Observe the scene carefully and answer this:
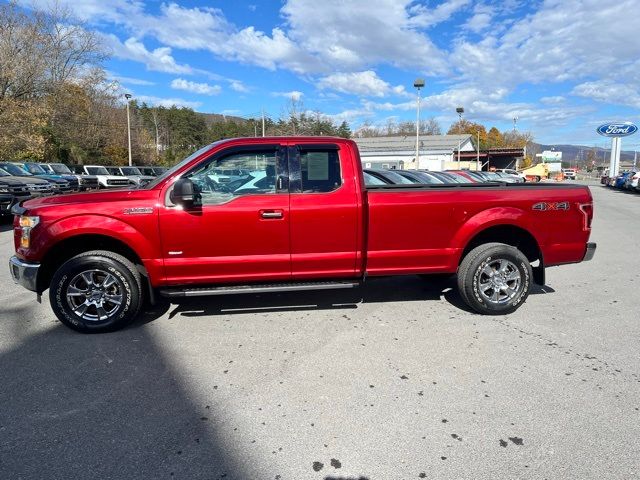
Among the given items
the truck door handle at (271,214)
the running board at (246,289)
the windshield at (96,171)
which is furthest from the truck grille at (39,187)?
the windshield at (96,171)

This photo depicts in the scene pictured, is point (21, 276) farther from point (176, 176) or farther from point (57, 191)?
point (57, 191)

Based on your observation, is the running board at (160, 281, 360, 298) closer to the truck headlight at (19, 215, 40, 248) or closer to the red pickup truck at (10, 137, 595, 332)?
the red pickup truck at (10, 137, 595, 332)

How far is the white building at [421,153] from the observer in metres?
62.3

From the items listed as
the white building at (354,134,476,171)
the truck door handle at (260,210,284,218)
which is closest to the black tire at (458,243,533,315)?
the truck door handle at (260,210,284,218)

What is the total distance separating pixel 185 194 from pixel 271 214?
869mm

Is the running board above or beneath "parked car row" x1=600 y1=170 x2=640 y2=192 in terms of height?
beneath

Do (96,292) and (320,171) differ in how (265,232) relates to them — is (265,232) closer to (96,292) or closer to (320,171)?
(320,171)

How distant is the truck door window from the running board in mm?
909

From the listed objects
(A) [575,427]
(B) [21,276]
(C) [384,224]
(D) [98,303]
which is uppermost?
(C) [384,224]

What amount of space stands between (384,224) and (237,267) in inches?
64.9

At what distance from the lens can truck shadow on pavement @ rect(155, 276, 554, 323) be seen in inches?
208

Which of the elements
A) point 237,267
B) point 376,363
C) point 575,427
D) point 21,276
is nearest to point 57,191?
point 21,276

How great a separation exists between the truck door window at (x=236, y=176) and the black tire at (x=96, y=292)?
114cm

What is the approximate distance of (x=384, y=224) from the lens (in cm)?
475
